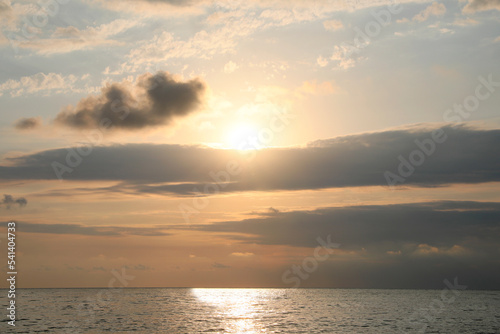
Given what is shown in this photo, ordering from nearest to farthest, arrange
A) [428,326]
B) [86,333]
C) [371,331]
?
[86,333] < [371,331] < [428,326]

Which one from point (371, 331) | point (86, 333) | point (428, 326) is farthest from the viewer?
point (428, 326)

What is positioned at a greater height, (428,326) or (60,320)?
(60,320)

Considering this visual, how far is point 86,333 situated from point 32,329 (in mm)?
15231

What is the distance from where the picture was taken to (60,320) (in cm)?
12212

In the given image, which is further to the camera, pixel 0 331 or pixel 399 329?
pixel 399 329

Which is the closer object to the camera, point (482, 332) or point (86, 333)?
point (86, 333)

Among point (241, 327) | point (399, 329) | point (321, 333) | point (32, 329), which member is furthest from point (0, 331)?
point (399, 329)

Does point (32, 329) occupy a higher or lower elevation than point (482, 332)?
higher

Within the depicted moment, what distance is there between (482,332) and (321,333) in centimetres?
4078

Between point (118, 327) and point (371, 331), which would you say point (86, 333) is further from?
point (371, 331)

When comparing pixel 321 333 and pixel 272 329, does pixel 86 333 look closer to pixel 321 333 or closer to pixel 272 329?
pixel 272 329

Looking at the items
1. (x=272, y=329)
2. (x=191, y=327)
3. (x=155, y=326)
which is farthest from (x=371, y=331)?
(x=155, y=326)

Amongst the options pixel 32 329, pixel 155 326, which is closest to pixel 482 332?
pixel 155 326

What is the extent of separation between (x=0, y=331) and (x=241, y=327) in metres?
53.5
